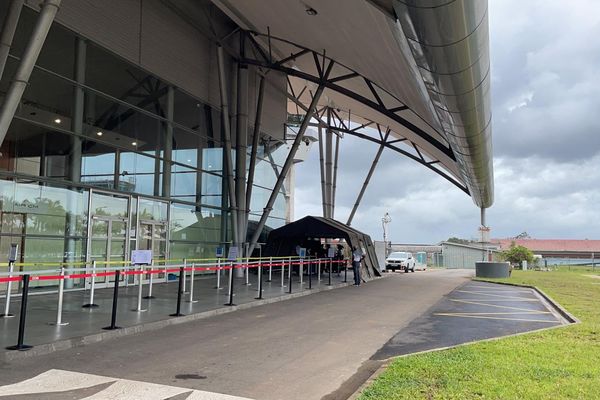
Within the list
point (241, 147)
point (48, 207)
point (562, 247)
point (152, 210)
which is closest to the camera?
point (48, 207)

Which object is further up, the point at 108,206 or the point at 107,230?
the point at 108,206

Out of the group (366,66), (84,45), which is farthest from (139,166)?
(366,66)

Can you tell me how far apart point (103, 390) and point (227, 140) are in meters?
18.5

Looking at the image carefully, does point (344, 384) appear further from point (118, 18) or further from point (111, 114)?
point (118, 18)

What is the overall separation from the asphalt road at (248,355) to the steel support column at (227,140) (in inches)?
450

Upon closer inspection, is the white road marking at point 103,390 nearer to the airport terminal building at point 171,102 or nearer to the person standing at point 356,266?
the airport terminal building at point 171,102

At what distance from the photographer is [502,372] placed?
6383 millimetres

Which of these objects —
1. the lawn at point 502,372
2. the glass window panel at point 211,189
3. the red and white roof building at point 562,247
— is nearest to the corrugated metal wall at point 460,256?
the red and white roof building at point 562,247

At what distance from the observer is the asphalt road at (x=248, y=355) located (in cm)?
626

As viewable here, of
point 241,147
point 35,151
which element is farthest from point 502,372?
point 241,147

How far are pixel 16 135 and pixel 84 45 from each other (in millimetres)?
3940

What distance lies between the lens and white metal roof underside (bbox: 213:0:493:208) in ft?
21.5

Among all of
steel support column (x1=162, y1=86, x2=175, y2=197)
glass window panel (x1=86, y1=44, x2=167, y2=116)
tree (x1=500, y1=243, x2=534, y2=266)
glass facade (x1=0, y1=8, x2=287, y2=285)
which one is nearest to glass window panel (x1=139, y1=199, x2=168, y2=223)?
glass facade (x1=0, y1=8, x2=287, y2=285)

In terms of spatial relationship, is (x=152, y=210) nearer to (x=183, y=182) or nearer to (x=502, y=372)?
(x=183, y=182)
